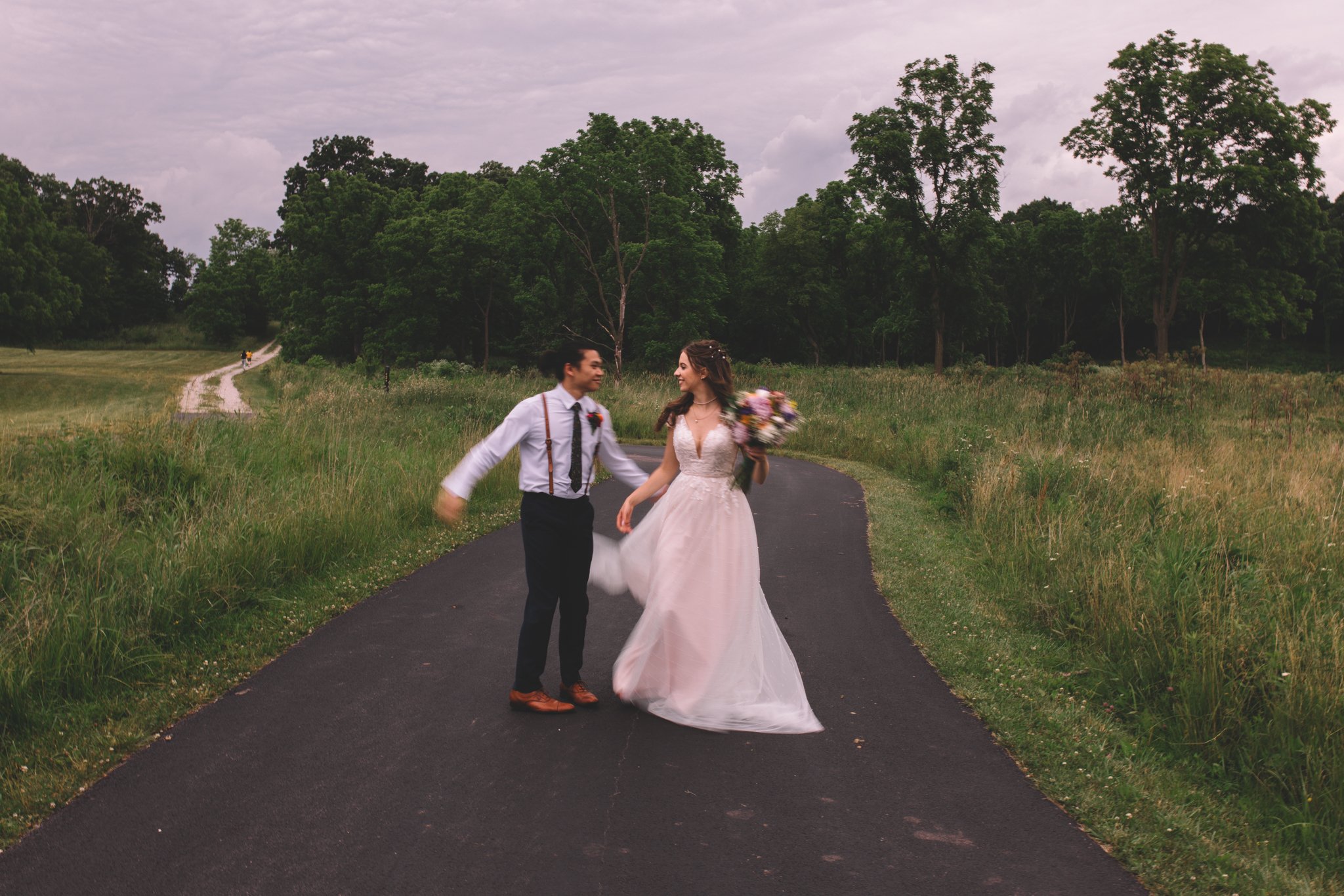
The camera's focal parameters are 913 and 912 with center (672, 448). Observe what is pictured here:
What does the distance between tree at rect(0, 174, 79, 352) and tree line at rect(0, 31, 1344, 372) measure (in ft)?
0.82

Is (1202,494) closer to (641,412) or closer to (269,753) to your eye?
(269,753)

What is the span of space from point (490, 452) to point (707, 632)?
1.68m

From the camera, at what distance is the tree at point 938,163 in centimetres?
4372

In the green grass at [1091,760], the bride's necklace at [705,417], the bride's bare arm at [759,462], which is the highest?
the bride's necklace at [705,417]

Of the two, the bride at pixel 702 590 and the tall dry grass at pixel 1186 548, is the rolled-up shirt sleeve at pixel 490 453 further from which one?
the tall dry grass at pixel 1186 548

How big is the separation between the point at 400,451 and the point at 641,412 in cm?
1294

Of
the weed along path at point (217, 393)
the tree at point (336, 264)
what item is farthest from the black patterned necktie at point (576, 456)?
the tree at point (336, 264)

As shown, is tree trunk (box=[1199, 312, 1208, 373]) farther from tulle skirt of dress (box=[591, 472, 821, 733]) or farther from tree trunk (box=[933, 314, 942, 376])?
tulle skirt of dress (box=[591, 472, 821, 733])

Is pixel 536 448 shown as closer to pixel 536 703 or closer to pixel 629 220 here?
pixel 536 703

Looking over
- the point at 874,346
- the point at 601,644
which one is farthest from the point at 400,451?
the point at 874,346

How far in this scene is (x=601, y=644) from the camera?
6.84 meters

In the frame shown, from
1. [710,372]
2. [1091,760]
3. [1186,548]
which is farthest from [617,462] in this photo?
[1186,548]

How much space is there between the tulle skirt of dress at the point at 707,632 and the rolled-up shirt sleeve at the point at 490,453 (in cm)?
105

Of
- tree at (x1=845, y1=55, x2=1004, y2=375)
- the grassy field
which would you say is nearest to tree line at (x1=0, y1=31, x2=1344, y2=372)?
tree at (x1=845, y1=55, x2=1004, y2=375)
